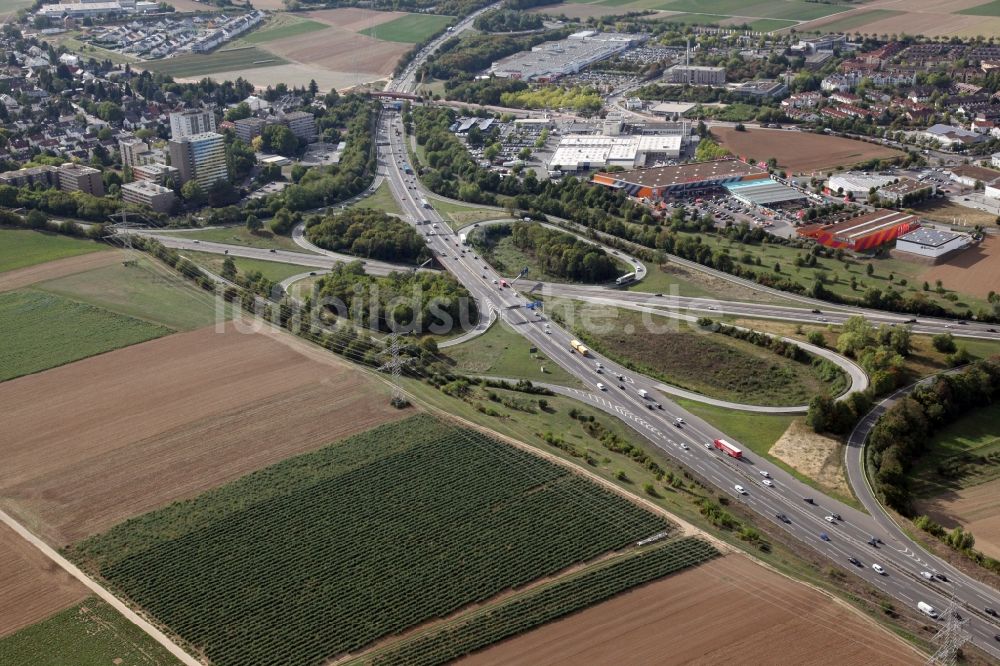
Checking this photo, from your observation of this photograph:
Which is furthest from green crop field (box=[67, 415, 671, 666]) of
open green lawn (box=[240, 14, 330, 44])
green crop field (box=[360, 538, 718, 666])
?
open green lawn (box=[240, 14, 330, 44])

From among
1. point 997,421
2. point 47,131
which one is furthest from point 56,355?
point 47,131

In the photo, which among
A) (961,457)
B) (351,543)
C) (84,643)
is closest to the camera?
(84,643)

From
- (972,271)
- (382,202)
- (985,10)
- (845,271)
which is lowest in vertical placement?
(845,271)

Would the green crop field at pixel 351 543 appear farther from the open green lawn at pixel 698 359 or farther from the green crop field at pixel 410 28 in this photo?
the green crop field at pixel 410 28

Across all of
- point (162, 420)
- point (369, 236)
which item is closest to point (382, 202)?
point (369, 236)

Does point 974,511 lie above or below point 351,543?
below

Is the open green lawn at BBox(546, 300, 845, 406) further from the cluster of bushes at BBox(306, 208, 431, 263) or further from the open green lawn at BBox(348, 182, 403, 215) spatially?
the open green lawn at BBox(348, 182, 403, 215)

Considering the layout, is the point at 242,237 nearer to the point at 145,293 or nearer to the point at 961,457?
the point at 145,293
